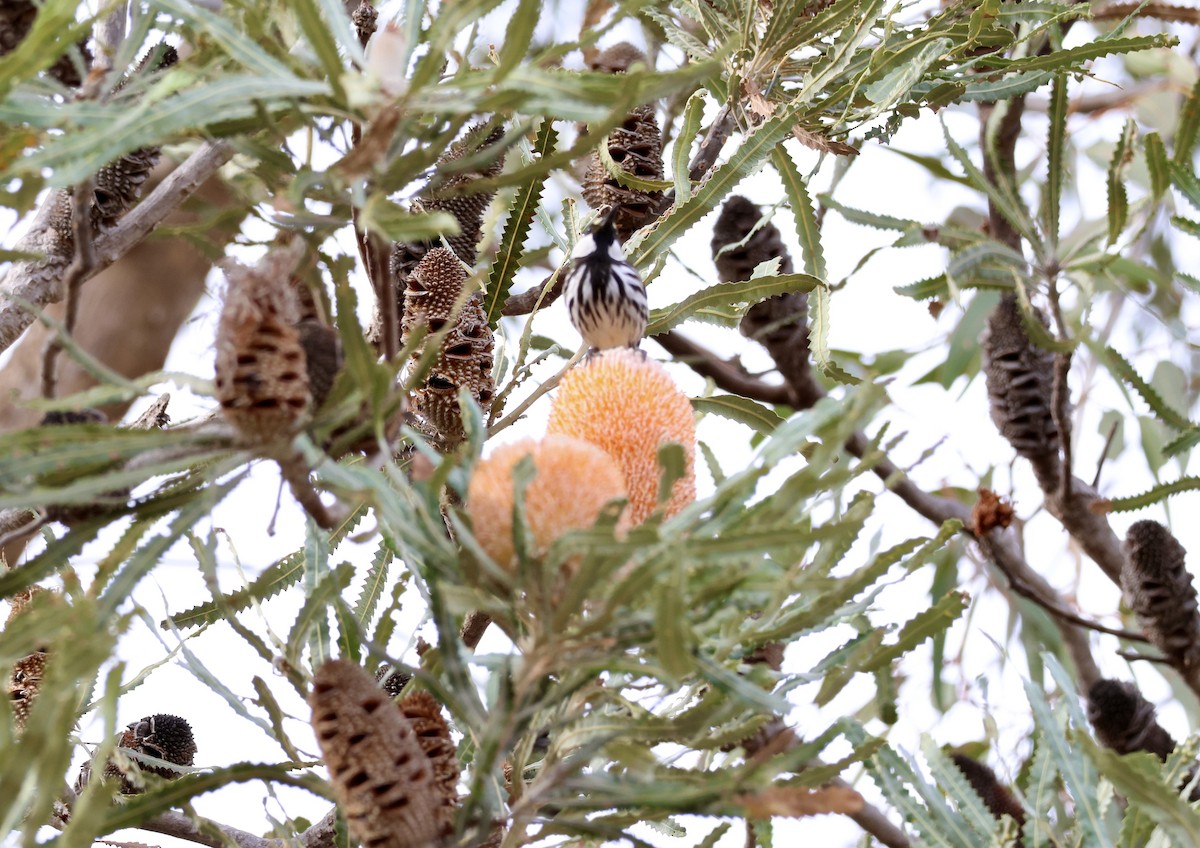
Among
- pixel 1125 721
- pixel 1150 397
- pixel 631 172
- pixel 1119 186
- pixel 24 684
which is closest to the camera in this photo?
pixel 24 684

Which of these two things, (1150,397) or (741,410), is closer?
(741,410)

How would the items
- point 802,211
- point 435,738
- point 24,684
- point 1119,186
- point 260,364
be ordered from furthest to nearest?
point 1119,186, point 802,211, point 24,684, point 435,738, point 260,364

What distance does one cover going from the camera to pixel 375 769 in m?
0.67

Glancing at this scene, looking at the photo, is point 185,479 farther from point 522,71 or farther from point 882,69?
point 882,69

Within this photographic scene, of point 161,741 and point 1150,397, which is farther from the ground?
point 1150,397

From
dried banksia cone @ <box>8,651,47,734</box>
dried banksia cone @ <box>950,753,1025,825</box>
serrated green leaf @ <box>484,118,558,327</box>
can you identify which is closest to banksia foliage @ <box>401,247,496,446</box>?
→ serrated green leaf @ <box>484,118,558,327</box>

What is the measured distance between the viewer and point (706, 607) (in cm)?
66

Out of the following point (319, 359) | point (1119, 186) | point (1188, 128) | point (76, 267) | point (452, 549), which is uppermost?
point (1188, 128)

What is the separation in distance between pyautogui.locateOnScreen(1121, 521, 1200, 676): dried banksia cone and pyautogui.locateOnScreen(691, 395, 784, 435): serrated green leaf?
1.81ft

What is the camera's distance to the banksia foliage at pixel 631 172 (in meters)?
1.25

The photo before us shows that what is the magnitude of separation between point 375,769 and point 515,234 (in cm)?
54

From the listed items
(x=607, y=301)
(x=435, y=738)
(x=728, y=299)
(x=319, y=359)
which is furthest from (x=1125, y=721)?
(x=319, y=359)

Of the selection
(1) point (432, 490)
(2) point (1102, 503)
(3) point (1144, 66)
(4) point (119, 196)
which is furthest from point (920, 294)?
(3) point (1144, 66)

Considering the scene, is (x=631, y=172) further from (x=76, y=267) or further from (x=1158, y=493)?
(x=1158, y=493)
